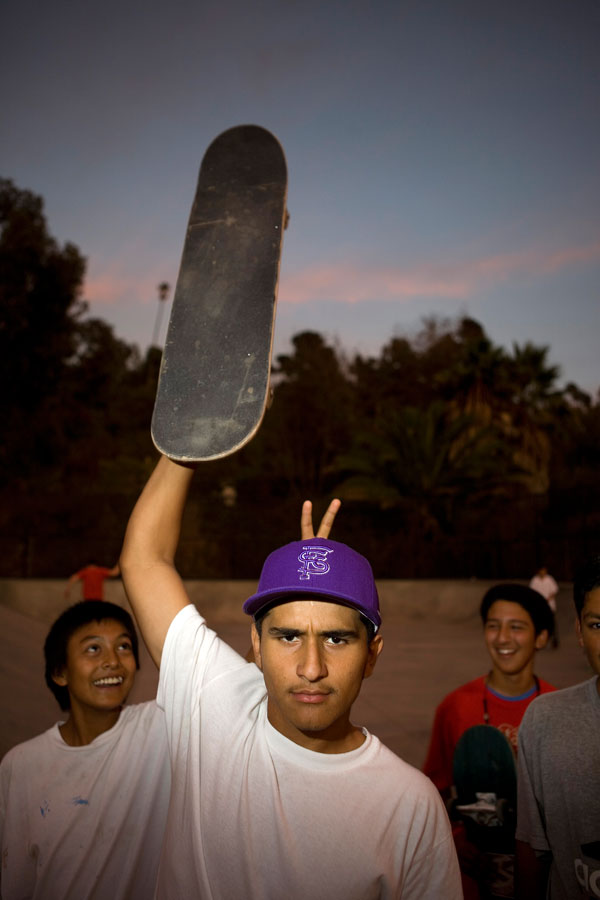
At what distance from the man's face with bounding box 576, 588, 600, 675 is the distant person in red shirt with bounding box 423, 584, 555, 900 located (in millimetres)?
848

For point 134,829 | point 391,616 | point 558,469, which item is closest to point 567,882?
point 134,829

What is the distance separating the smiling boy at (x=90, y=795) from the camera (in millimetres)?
1821

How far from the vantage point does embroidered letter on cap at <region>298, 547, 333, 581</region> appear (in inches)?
51.8

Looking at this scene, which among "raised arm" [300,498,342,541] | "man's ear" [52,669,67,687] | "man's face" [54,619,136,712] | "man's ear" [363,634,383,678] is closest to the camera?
"man's ear" [363,634,383,678]

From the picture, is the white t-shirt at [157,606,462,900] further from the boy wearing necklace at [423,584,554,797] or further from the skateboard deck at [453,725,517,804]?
the boy wearing necklace at [423,584,554,797]

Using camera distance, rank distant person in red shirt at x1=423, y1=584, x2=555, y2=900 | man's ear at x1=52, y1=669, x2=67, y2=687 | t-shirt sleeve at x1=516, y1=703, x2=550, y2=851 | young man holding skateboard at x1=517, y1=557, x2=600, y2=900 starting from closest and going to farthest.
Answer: young man holding skateboard at x1=517, y1=557, x2=600, y2=900
t-shirt sleeve at x1=516, y1=703, x2=550, y2=851
man's ear at x1=52, y1=669, x2=67, y2=687
distant person in red shirt at x1=423, y1=584, x2=555, y2=900

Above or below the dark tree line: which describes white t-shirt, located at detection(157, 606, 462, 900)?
below

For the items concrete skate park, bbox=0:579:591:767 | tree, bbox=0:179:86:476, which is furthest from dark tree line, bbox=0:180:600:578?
concrete skate park, bbox=0:579:591:767

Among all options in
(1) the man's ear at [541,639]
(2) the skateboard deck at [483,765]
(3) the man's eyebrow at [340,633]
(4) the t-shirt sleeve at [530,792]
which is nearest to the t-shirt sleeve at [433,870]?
(3) the man's eyebrow at [340,633]

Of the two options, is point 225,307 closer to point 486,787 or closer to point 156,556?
point 156,556

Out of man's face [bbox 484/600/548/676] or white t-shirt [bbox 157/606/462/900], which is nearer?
white t-shirt [bbox 157/606/462/900]

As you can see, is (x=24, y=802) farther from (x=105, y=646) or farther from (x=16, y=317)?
(x=16, y=317)

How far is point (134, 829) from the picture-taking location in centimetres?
189

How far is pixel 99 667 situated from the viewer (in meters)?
2.30
